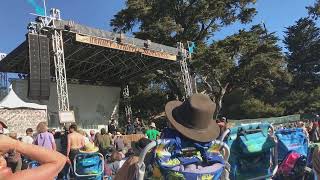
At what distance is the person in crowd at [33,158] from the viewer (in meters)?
2.03

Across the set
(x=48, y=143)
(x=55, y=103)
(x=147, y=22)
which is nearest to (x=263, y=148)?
(x=48, y=143)

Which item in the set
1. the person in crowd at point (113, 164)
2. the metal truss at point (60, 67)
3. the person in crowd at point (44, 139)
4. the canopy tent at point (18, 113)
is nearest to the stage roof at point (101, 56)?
the metal truss at point (60, 67)

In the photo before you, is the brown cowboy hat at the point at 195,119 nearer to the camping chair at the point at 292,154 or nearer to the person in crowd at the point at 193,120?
the person in crowd at the point at 193,120

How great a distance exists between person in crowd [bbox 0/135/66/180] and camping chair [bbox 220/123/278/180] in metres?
2.97

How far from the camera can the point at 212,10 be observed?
3762cm

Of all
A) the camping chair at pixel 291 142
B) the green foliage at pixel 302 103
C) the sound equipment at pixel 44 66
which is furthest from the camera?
the green foliage at pixel 302 103

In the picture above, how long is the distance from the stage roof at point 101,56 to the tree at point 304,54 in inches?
714

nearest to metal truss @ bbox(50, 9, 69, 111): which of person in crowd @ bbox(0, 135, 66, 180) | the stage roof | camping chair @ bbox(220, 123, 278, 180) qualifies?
the stage roof

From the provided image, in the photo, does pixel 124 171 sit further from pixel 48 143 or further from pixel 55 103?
pixel 55 103

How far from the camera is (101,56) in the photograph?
29562mm

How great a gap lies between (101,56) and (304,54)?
24.2 m

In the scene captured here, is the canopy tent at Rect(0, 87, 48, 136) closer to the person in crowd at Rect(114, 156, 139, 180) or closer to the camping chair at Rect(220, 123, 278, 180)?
the camping chair at Rect(220, 123, 278, 180)

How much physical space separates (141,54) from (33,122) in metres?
7.01

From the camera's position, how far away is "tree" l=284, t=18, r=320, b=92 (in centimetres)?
4675
